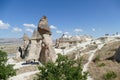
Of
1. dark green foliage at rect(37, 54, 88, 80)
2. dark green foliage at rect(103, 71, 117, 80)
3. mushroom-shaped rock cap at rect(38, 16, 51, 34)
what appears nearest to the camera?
dark green foliage at rect(37, 54, 88, 80)

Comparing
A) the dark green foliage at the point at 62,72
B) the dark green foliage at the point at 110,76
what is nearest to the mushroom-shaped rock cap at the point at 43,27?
the dark green foliage at the point at 110,76

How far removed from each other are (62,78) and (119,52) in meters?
21.1

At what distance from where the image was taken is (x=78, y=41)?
286ft

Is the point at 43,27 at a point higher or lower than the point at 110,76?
higher

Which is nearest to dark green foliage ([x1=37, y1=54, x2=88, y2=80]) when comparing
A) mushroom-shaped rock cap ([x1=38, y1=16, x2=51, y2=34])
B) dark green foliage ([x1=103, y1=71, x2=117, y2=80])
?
dark green foliage ([x1=103, y1=71, x2=117, y2=80])

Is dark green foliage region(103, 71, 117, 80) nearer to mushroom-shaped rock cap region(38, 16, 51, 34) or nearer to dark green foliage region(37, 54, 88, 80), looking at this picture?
dark green foliage region(37, 54, 88, 80)

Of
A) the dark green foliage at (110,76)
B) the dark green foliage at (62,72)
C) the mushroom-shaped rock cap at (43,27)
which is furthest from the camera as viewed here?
the mushroom-shaped rock cap at (43,27)

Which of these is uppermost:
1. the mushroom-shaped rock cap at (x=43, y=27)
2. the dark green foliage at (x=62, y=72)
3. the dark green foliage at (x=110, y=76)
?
the mushroom-shaped rock cap at (x=43, y=27)

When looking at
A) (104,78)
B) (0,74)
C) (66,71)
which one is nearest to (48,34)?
(104,78)

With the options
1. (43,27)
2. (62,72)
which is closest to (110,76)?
(62,72)

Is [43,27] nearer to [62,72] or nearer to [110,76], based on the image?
[110,76]

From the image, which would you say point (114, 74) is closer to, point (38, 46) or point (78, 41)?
point (38, 46)

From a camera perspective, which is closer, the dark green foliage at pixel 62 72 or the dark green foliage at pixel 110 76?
the dark green foliage at pixel 62 72

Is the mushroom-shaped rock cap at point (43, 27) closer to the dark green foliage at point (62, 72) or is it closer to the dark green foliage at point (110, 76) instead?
the dark green foliage at point (110, 76)
